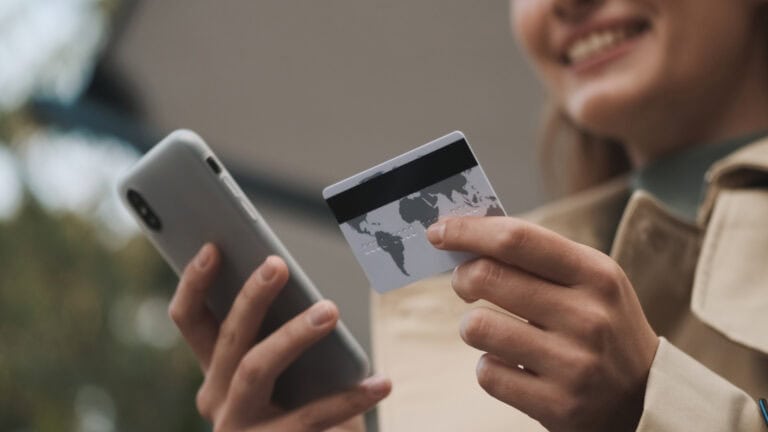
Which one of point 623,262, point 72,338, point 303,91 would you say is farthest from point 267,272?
point 72,338

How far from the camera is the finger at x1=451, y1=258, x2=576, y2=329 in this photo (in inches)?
23.6

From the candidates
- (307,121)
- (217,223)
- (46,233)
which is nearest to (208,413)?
(217,223)

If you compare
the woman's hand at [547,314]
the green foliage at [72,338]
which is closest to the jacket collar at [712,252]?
the woman's hand at [547,314]

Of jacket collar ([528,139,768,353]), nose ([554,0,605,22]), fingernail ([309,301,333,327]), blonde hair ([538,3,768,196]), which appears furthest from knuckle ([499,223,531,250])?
blonde hair ([538,3,768,196])

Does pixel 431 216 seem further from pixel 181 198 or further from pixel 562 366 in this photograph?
pixel 181 198

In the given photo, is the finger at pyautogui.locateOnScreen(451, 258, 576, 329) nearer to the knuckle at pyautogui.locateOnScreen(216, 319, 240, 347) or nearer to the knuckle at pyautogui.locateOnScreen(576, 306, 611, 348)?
the knuckle at pyautogui.locateOnScreen(576, 306, 611, 348)

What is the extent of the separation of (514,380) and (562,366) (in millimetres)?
34

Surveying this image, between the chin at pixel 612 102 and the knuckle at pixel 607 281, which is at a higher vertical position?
the knuckle at pixel 607 281

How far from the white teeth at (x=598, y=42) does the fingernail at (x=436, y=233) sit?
63 centimetres

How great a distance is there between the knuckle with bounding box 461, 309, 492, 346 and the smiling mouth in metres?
0.64

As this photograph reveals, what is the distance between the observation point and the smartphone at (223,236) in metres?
0.81

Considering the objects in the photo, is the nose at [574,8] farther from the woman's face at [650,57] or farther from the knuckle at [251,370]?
the knuckle at [251,370]

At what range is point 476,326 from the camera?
61 centimetres

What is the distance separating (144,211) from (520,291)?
1.33 ft
